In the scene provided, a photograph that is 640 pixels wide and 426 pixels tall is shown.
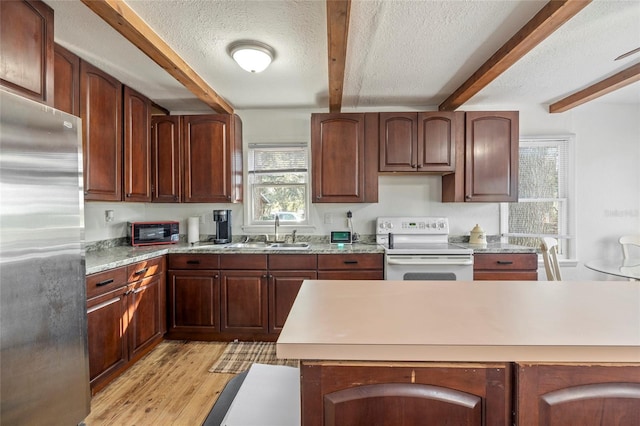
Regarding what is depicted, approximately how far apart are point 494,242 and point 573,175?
117 cm

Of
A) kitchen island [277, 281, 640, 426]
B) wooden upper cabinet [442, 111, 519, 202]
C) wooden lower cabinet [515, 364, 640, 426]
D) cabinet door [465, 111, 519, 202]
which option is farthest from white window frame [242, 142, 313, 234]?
wooden lower cabinet [515, 364, 640, 426]

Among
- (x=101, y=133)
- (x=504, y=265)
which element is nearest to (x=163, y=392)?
(x=101, y=133)

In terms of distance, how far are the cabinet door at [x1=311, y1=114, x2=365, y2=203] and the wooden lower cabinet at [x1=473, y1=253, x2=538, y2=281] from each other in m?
1.26

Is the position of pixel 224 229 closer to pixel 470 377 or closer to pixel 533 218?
pixel 470 377

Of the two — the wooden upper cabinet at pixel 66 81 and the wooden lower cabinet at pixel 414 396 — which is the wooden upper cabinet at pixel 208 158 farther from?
the wooden lower cabinet at pixel 414 396

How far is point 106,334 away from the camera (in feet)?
6.77

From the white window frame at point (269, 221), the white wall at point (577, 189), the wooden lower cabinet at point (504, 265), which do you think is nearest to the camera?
the wooden lower cabinet at point (504, 265)

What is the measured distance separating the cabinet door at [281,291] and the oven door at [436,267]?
0.82 metres

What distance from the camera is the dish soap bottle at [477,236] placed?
3133 mm

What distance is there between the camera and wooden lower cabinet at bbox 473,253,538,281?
2.76 metres

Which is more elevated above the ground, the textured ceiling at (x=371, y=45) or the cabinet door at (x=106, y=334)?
the textured ceiling at (x=371, y=45)

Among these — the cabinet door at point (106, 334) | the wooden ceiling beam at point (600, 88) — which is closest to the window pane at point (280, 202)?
the cabinet door at point (106, 334)

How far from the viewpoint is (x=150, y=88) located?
9.36 ft

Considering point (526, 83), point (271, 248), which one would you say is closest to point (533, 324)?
point (271, 248)
